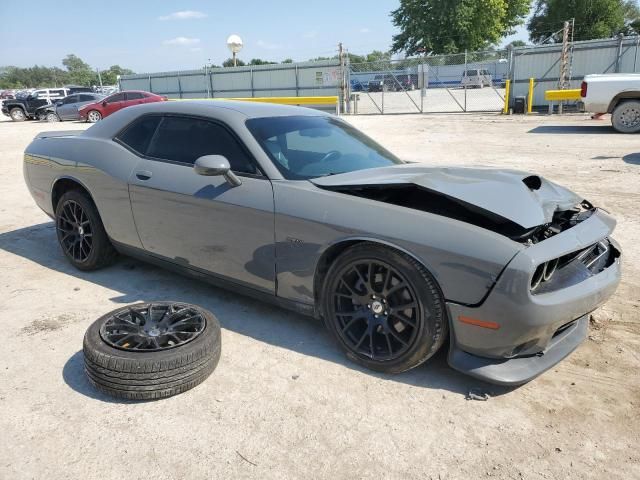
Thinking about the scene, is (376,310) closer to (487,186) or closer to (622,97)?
(487,186)

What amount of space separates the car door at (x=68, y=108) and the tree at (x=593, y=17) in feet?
147

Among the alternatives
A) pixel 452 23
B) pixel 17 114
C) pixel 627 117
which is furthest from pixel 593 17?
pixel 17 114

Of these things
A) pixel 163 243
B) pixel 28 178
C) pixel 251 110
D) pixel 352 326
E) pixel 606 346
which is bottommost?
pixel 606 346

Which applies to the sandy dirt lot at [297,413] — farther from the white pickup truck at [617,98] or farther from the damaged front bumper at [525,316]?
the white pickup truck at [617,98]

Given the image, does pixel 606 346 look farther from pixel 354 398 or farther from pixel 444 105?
pixel 444 105

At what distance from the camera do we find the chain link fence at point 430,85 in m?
23.9

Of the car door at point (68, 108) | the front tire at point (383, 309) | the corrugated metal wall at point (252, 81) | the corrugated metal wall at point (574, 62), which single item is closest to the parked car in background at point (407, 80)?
the corrugated metal wall at point (252, 81)

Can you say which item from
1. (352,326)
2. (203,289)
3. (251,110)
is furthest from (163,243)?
(352,326)

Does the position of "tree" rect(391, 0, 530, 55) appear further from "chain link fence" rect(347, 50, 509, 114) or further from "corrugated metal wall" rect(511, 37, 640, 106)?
"corrugated metal wall" rect(511, 37, 640, 106)

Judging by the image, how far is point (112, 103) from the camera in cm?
2177

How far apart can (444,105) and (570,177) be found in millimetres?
18934

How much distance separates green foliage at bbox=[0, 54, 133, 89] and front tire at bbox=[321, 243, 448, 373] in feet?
354

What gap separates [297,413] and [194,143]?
2125 mm

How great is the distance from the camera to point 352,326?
9.59 feet
